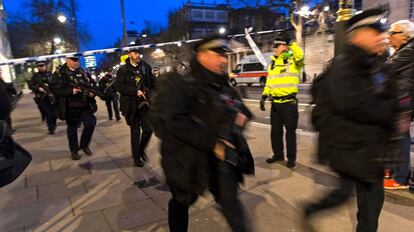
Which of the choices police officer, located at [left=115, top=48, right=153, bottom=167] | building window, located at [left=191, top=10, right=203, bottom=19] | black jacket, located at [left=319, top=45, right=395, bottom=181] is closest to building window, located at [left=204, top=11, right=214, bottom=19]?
building window, located at [left=191, top=10, right=203, bottom=19]

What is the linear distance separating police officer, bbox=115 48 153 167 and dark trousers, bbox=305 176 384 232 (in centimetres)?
301

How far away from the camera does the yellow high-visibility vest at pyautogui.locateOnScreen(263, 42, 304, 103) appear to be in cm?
471

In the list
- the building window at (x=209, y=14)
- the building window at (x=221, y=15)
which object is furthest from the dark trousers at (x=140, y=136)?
the building window at (x=221, y=15)

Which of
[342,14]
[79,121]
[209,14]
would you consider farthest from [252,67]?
[209,14]

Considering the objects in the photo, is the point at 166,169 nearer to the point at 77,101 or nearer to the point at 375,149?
the point at 375,149

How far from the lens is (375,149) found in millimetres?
2225

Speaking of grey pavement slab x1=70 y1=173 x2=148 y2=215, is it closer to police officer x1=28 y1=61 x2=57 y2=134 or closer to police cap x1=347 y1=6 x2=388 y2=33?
police cap x1=347 y1=6 x2=388 y2=33

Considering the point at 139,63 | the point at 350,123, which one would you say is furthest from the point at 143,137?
the point at 350,123

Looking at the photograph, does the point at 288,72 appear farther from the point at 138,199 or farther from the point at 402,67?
the point at 138,199

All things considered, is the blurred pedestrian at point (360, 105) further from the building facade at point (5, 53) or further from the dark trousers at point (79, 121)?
the building facade at point (5, 53)

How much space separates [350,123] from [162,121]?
1209mm

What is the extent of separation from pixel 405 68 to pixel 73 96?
4.81 meters

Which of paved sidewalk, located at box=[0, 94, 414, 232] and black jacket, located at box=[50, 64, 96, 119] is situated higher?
black jacket, located at box=[50, 64, 96, 119]

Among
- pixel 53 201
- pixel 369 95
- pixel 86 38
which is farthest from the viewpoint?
pixel 86 38
